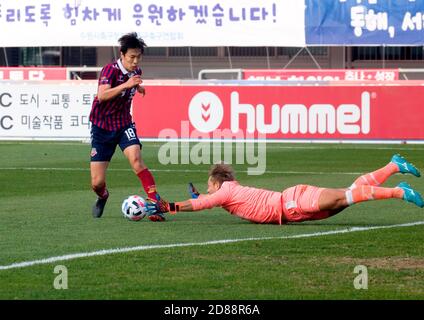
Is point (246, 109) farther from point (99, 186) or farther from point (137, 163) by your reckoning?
point (137, 163)

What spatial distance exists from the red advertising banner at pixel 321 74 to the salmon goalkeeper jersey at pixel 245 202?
1978 cm

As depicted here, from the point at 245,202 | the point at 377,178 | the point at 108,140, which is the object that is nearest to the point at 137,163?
the point at 108,140

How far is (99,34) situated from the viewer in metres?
35.2

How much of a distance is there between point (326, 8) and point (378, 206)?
63.5ft

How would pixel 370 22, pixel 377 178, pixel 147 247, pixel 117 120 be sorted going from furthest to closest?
pixel 370 22 < pixel 117 120 < pixel 377 178 < pixel 147 247

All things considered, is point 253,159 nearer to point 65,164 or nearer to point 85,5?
point 65,164

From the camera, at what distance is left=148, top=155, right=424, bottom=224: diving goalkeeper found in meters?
12.2

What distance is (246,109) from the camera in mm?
27547

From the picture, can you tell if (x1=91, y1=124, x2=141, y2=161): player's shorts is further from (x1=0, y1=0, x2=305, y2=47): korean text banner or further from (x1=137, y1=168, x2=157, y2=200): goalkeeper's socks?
A: (x1=0, y1=0, x2=305, y2=47): korean text banner

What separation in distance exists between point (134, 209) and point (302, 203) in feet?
6.24

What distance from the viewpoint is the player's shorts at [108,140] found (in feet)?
45.8

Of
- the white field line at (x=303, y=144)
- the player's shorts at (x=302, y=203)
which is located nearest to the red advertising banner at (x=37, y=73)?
the white field line at (x=303, y=144)

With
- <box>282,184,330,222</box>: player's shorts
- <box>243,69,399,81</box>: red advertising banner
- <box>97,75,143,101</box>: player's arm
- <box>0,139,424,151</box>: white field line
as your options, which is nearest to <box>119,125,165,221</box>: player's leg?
<box>97,75,143,101</box>: player's arm
